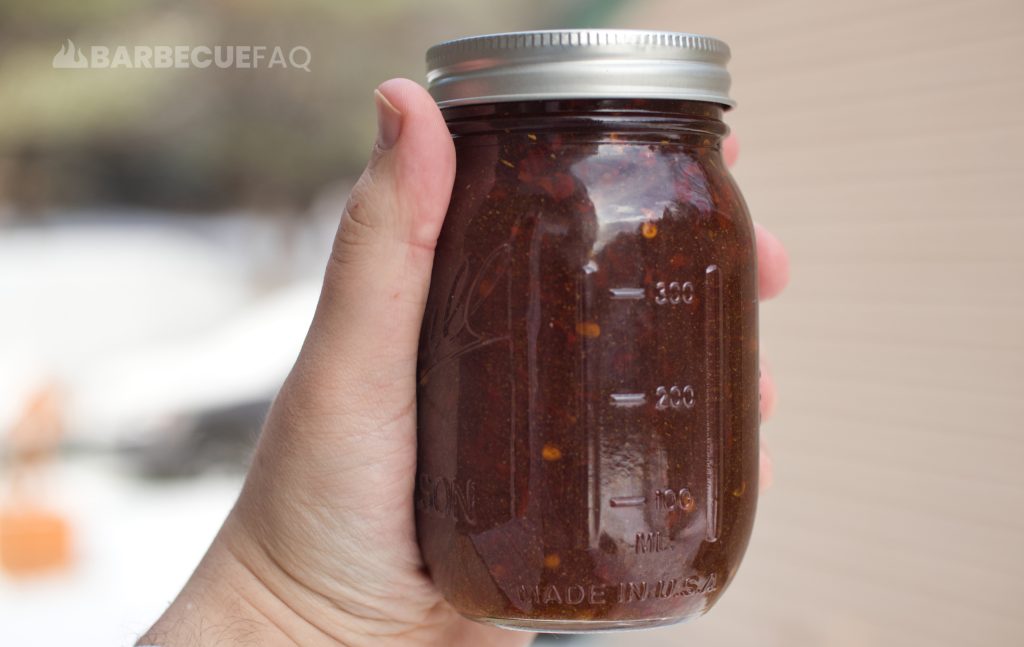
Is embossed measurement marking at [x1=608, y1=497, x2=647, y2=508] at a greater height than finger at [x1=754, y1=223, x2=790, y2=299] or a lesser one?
lesser

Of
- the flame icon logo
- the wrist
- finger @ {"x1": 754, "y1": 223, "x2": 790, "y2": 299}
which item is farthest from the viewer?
the flame icon logo

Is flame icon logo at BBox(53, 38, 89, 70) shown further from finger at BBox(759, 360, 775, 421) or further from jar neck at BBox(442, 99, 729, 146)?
jar neck at BBox(442, 99, 729, 146)

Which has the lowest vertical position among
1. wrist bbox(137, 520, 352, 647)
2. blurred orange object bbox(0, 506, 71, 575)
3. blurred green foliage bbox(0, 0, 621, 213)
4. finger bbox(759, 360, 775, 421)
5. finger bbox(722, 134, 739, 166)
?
blurred orange object bbox(0, 506, 71, 575)

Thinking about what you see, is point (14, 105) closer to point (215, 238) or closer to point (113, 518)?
point (215, 238)

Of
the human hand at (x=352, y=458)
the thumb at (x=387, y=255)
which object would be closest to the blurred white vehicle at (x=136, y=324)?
the human hand at (x=352, y=458)

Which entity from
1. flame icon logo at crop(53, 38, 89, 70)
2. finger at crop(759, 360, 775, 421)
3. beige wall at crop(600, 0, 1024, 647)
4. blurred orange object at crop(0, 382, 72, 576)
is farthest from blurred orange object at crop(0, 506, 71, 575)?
flame icon logo at crop(53, 38, 89, 70)

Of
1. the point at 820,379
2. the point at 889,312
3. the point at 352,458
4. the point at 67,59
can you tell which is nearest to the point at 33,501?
the point at 820,379
